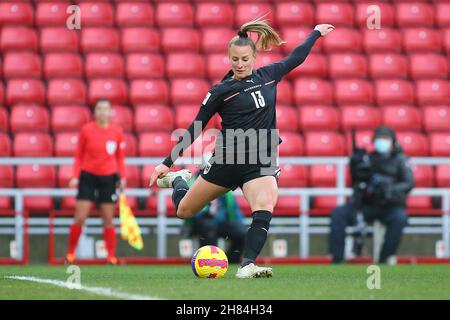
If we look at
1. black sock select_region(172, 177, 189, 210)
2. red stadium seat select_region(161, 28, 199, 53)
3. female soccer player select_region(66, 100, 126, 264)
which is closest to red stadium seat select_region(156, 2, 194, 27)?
red stadium seat select_region(161, 28, 199, 53)

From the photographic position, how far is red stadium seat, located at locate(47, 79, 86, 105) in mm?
15164

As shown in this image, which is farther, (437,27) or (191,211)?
(437,27)

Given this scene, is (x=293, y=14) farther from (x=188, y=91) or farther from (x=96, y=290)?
(x=96, y=290)

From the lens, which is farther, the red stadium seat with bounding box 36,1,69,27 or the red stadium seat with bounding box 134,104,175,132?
the red stadium seat with bounding box 36,1,69,27

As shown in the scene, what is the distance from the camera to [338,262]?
1288 centimetres

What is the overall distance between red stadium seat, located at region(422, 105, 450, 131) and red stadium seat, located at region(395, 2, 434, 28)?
1976 mm

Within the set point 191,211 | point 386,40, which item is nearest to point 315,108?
point 386,40

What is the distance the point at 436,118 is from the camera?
15414 millimetres

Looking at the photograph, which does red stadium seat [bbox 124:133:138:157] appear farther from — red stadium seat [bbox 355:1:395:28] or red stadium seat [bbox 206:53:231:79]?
red stadium seat [bbox 355:1:395:28]

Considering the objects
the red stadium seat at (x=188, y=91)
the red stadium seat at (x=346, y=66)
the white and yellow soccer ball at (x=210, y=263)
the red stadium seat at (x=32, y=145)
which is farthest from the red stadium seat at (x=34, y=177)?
the white and yellow soccer ball at (x=210, y=263)

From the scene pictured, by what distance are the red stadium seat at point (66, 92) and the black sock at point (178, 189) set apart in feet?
20.6

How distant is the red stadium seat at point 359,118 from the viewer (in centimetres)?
1515

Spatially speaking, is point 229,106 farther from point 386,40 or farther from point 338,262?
point 386,40

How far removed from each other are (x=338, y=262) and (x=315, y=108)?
3.00m
